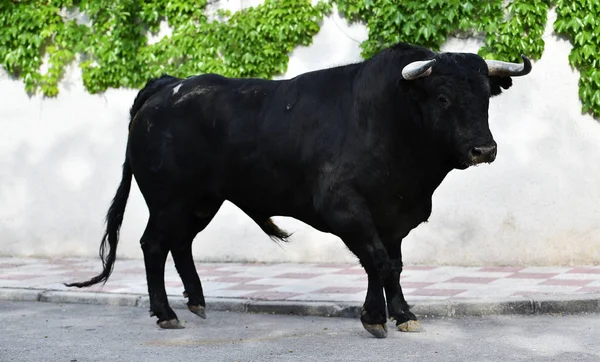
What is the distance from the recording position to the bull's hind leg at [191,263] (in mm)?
8195

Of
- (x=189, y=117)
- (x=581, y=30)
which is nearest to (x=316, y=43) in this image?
(x=581, y=30)

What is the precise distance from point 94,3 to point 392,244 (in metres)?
6.42

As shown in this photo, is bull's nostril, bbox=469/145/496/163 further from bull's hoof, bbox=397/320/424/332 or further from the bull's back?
bull's hoof, bbox=397/320/424/332

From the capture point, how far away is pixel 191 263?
8.34m

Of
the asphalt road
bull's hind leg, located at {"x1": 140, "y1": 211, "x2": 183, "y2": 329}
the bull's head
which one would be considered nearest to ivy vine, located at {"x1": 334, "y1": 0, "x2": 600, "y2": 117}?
the asphalt road

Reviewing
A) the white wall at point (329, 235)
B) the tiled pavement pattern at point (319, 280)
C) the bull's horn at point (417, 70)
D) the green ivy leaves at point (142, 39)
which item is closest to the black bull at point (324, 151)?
the bull's horn at point (417, 70)

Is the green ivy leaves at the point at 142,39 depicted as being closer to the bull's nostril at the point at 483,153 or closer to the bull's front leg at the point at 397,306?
the bull's front leg at the point at 397,306

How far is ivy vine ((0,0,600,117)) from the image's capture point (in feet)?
35.1

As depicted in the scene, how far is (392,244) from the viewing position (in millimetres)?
7621

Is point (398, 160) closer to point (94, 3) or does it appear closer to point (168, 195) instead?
point (168, 195)

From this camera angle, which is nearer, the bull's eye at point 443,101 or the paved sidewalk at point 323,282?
the bull's eye at point 443,101

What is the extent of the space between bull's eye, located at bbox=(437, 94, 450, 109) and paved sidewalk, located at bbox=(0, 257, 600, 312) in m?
1.99

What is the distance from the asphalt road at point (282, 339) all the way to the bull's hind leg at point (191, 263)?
15 centimetres

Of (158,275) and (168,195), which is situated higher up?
(168,195)
